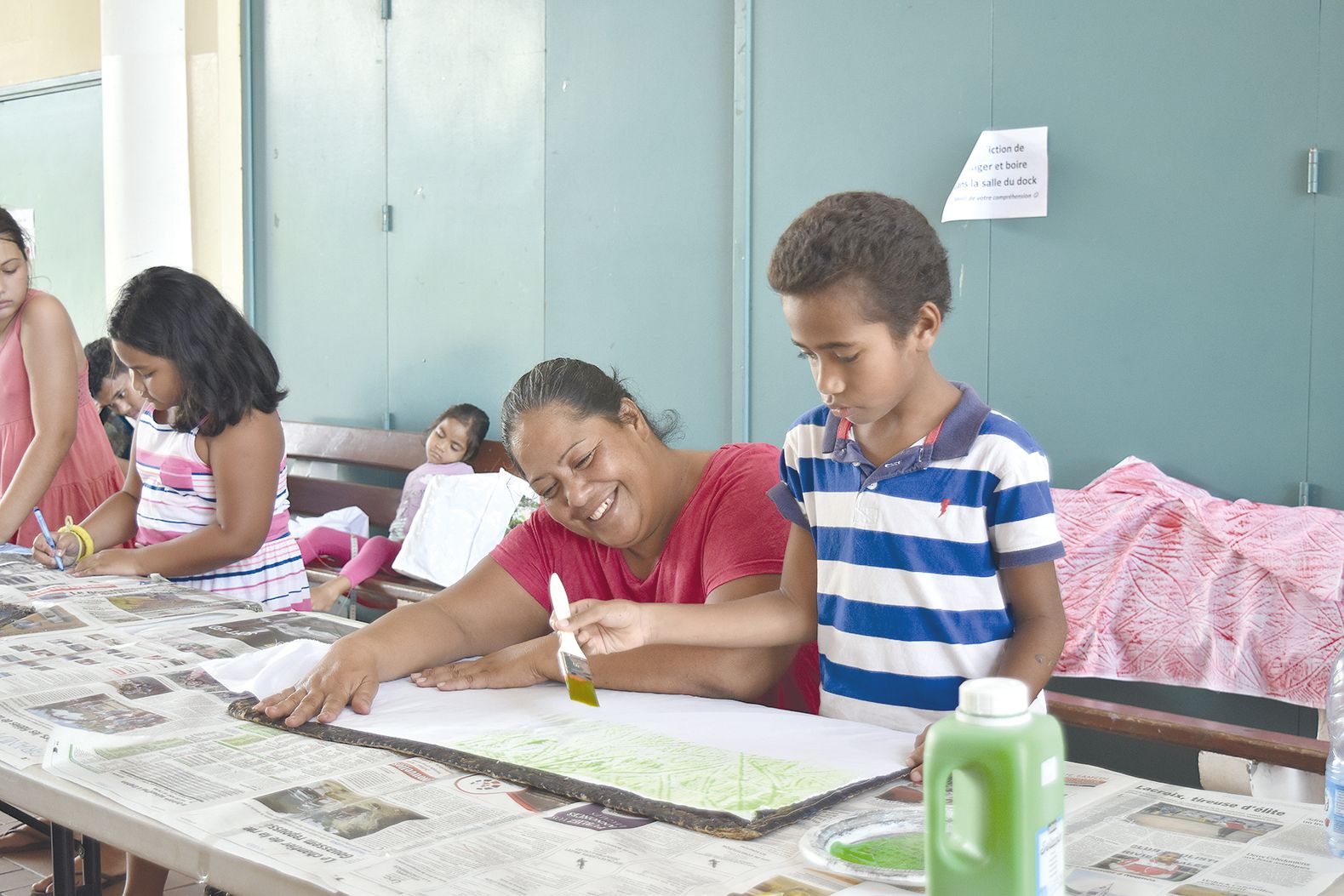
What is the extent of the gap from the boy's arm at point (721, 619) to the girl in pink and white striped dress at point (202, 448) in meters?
1.35

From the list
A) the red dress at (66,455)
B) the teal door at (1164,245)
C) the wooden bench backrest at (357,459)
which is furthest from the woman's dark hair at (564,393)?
the wooden bench backrest at (357,459)

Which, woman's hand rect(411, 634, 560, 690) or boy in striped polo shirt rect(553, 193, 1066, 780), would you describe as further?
woman's hand rect(411, 634, 560, 690)

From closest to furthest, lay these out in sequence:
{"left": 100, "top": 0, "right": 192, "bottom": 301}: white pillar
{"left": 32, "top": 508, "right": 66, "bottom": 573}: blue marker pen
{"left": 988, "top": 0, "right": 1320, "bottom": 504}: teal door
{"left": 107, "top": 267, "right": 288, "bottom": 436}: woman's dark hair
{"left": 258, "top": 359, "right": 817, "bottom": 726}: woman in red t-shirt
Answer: {"left": 258, "top": 359, "right": 817, "bottom": 726}: woman in red t-shirt → {"left": 107, "top": 267, "right": 288, "bottom": 436}: woman's dark hair → {"left": 32, "top": 508, "right": 66, "bottom": 573}: blue marker pen → {"left": 988, "top": 0, "right": 1320, "bottom": 504}: teal door → {"left": 100, "top": 0, "right": 192, "bottom": 301}: white pillar

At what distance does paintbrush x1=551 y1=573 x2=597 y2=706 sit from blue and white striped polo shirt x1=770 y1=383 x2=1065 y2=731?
408 mm

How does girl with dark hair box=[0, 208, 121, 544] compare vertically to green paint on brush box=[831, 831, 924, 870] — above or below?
above

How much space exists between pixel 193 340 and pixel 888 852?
207cm

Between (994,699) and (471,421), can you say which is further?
(471,421)

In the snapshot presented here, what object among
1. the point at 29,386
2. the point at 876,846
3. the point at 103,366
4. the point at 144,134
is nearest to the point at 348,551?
the point at 103,366

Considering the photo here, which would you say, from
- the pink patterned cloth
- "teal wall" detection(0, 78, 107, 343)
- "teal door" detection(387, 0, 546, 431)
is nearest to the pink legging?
"teal door" detection(387, 0, 546, 431)

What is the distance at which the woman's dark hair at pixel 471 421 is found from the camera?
509 centimetres

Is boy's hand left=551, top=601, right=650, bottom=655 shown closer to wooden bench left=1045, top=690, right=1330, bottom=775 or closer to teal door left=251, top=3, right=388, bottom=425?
wooden bench left=1045, top=690, right=1330, bottom=775

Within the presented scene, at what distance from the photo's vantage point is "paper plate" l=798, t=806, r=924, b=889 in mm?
1148

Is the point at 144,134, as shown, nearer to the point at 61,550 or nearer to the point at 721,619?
the point at 61,550

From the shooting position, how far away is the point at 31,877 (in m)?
3.12
